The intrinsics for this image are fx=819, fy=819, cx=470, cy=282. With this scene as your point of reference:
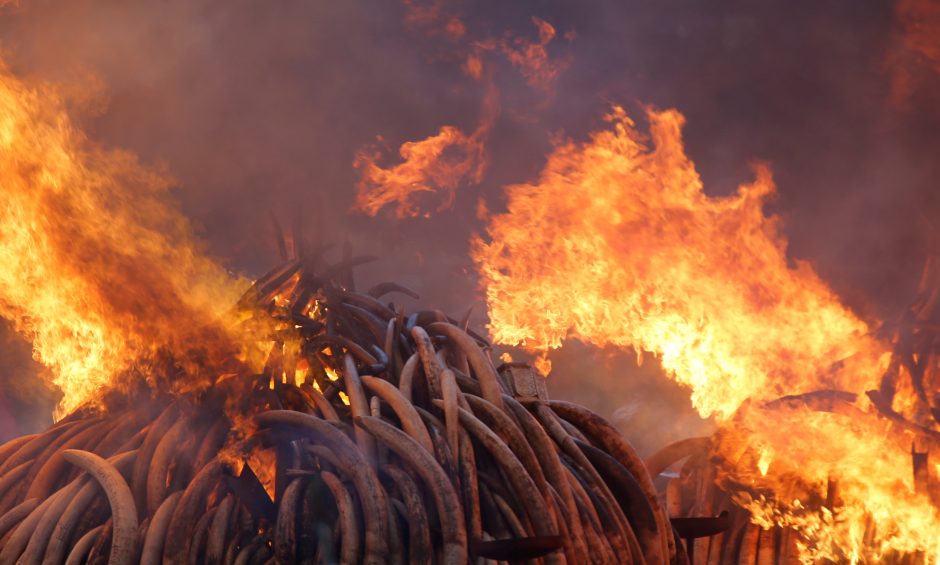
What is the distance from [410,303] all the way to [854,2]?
19.2 ft

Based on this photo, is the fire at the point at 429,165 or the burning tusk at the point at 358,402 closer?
the burning tusk at the point at 358,402

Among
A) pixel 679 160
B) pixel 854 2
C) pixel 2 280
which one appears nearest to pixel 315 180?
pixel 679 160

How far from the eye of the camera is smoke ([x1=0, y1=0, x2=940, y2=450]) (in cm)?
590

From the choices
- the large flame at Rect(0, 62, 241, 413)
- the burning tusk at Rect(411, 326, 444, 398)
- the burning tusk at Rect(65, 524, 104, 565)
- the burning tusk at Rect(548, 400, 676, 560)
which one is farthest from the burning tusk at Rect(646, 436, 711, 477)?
the burning tusk at Rect(65, 524, 104, 565)

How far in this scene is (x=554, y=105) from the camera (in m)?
7.09

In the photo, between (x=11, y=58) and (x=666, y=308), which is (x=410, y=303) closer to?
(x=666, y=308)

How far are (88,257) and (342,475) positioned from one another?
46.7 inches

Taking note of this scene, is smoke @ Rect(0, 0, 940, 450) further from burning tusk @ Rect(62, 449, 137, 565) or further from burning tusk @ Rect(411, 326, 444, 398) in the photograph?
burning tusk @ Rect(62, 449, 137, 565)

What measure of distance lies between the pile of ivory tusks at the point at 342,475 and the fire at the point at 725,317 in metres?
0.85

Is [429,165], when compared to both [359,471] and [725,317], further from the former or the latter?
[359,471]

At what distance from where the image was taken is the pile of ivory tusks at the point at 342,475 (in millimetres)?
1982

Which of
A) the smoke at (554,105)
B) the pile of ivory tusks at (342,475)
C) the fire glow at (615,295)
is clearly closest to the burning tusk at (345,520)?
the pile of ivory tusks at (342,475)

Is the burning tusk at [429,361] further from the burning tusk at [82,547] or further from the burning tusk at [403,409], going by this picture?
the burning tusk at [82,547]

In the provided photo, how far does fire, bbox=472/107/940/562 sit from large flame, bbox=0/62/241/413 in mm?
2011
